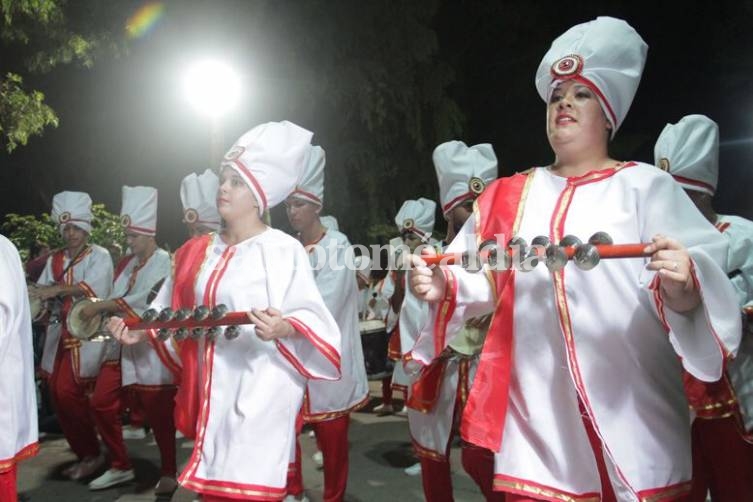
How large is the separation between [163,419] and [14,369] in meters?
2.37

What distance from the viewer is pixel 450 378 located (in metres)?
4.25

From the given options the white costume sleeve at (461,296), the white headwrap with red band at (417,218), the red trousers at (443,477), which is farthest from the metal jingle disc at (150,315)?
the white headwrap with red band at (417,218)

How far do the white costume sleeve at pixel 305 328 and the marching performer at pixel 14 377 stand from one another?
1.37 metres

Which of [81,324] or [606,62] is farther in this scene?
[81,324]

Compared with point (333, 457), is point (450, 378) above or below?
above

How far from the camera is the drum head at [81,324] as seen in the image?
4.69m

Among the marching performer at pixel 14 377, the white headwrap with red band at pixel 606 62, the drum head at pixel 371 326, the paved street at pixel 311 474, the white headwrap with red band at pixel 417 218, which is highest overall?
the white headwrap with red band at pixel 606 62

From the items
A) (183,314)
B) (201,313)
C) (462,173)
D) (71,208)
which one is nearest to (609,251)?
(201,313)

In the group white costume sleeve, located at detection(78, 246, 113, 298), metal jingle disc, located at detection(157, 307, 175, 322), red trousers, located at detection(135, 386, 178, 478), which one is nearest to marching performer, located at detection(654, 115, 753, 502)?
metal jingle disc, located at detection(157, 307, 175, 322)

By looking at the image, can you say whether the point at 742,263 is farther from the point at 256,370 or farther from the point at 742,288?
the point at 256,370

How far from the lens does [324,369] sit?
376 centimetres

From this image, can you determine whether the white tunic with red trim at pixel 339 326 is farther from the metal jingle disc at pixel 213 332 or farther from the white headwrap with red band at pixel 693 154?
the white headwrap with red band at pixel 693 154

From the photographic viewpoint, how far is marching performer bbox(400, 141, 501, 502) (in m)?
4.03

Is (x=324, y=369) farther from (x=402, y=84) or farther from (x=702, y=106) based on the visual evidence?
(x=702, y=106)
